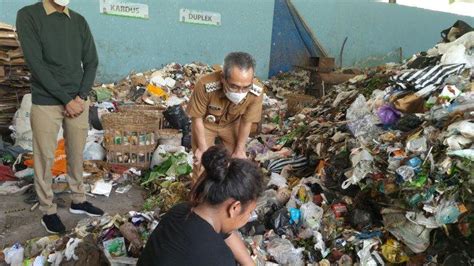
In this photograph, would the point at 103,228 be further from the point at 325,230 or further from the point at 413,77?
the point at 413,77

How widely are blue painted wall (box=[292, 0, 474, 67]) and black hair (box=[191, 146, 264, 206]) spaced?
8.89 meters

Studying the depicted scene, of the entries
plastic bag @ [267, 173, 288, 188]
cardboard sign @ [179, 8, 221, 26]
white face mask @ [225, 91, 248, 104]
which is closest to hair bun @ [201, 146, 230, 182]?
white face mask @ [225, 91, 248, 104]

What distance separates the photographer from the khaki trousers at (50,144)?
326cm

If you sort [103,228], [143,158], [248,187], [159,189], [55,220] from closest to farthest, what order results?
[248,187]
[103,228]
[55,220]
[159,189]
[143,158]

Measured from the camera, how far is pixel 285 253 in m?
3.24

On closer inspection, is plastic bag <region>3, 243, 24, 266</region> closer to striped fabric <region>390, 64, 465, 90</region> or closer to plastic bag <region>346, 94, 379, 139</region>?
plastic bag <region>346, 94, 379, 139</region>

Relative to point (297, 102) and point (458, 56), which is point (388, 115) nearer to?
point (458, 56)

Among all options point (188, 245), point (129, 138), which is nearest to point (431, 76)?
point (129, 138)

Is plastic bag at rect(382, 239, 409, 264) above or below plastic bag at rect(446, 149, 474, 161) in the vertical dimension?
below

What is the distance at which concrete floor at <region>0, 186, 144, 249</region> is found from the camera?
11.3 feet

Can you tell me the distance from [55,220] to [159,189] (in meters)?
1.21

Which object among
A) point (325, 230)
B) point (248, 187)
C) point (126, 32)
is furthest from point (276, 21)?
point (248, 187)

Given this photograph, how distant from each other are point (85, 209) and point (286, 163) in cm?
234

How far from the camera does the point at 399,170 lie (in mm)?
3316
